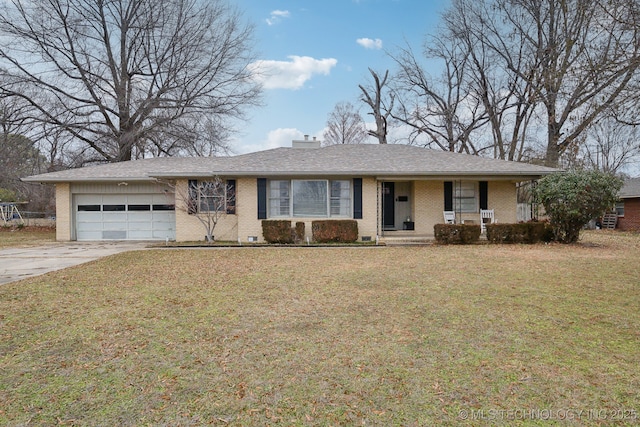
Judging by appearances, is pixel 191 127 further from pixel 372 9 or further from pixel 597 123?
pixel 597 123

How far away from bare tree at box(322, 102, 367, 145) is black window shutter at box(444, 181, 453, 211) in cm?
2268

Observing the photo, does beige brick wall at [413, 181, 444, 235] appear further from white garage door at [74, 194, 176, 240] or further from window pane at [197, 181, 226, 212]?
white garage door at [74, 194, 176, 240]

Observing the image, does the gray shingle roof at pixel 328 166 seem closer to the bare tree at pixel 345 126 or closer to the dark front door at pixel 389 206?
the dark front door at pixel 389 206

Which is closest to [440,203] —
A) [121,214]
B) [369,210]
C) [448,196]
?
[448,196]

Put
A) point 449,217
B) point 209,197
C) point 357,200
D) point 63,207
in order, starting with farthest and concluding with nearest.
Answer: point 63,207
point 449,217
point 209,197
point 357,200

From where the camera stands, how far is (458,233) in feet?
42.8

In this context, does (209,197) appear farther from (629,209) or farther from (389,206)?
(629,209)

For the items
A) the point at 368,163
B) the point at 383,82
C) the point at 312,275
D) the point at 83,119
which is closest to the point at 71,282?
the point at 312,275

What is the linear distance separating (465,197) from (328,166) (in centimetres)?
571

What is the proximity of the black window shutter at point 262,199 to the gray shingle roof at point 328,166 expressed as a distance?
0.49 metres

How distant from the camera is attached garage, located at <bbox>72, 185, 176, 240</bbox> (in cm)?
1622

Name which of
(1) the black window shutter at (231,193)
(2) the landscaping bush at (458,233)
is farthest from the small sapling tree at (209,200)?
(2) the landscaping bush at (458,233)

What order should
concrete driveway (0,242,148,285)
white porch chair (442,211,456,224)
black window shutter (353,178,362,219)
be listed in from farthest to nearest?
1. white porch chair (442,211,456,224)
2. black window shutter (353,178,362,219)
3. concrete driveway (0,242,148,285)

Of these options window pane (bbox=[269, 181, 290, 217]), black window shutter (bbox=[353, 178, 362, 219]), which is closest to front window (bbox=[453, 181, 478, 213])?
black window shutter (bbox=[353, 178, 362, 219])
